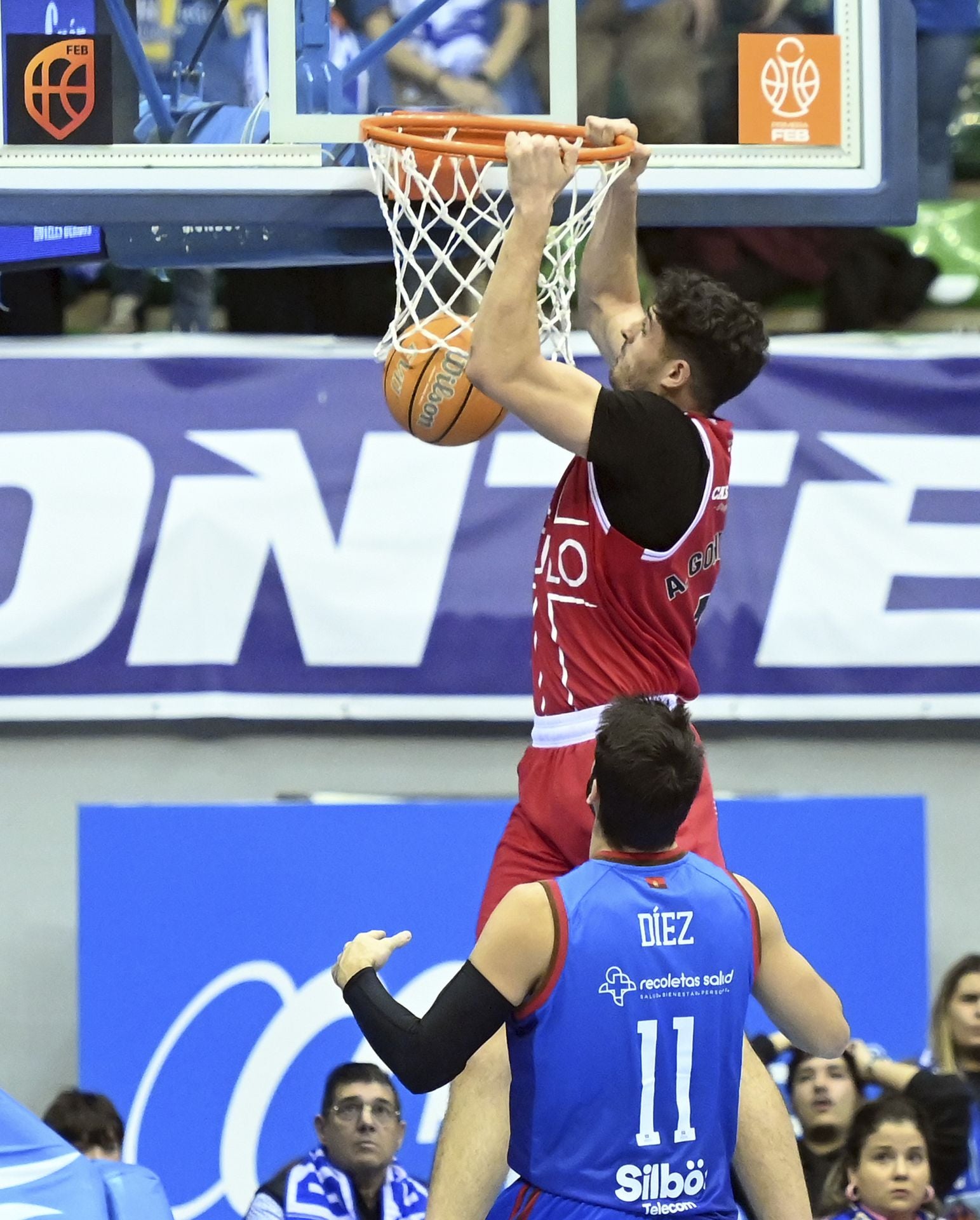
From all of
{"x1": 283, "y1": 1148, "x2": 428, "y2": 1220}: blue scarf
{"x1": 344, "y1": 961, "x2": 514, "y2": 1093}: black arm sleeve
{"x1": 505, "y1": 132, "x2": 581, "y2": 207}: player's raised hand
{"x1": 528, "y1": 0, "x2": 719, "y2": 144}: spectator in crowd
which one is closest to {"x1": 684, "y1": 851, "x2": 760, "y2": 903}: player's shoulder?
{"x1": 344, "y1": 961, "x2": 514, "y2": 1093}: black arm sleeve

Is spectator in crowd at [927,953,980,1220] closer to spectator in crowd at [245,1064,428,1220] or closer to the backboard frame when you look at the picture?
spectator in crowd at [245,1064,428,1220]

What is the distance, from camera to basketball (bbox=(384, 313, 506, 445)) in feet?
14.5

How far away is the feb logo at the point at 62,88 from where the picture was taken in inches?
211

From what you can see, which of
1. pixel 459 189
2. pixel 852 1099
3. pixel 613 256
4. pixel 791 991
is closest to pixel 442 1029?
pixel 791 991

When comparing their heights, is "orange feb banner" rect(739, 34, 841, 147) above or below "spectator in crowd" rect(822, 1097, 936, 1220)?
above

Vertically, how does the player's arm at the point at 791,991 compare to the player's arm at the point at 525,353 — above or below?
below

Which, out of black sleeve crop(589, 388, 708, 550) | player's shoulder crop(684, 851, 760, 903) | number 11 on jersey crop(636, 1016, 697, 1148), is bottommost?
number 11 on jersey crop(636, 1016, 697, 1148)

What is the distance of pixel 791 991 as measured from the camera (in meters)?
3.23

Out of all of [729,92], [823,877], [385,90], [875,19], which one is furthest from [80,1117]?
[875,19]

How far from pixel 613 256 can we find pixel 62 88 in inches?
74.1

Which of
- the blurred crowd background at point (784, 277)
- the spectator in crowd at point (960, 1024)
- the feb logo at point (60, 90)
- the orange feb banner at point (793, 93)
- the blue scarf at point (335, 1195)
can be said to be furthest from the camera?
the blurred crowd background at point (784, 277)

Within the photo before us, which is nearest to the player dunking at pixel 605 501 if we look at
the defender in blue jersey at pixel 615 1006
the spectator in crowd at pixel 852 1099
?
the defender in blue jersey at pixel 615 1006

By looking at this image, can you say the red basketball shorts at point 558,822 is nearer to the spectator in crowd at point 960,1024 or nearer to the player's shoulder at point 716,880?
the player's shoulder at point 716,880

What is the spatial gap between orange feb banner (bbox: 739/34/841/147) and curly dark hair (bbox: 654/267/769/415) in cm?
171
